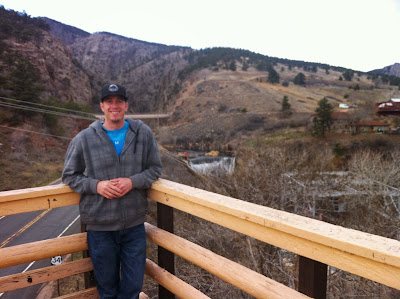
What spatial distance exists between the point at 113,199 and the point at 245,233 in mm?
1013

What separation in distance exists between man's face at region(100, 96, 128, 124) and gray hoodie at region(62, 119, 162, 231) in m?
0.10

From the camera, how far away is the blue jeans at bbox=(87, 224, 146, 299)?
215cm

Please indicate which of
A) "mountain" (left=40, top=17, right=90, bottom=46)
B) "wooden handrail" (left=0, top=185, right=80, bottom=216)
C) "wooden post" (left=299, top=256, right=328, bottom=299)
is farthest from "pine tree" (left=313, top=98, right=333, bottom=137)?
"mountain" (left=40, top=17, right=90, bottom=46)

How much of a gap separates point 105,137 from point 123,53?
5949 inches

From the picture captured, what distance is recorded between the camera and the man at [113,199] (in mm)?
2109

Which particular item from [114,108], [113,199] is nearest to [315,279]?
[113,199]

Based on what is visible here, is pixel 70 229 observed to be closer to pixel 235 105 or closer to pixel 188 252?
pixel 188 252

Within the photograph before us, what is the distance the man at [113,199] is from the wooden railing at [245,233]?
13cm

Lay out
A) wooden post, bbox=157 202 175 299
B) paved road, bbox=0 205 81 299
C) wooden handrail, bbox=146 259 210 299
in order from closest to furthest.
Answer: wooden handrail, bbox=146 259 210 299 → wooden post, bbox=157 202 175 299 → paved road, bbox=0 205 81 299

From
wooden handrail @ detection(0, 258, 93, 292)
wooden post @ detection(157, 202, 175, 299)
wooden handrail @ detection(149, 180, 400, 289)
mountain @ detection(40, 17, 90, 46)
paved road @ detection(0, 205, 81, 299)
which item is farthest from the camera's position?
mountain @ detection(40, 17, 90, 46)

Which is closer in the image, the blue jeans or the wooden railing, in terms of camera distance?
the wooden railing

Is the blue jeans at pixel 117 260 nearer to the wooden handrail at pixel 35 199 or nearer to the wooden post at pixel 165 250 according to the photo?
the wooden post at pixel 165 250

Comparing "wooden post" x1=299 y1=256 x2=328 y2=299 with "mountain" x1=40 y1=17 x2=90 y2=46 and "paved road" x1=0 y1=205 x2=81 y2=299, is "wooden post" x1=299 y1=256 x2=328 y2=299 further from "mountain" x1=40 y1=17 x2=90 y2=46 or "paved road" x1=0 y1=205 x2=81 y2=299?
"mountain" x1=40 y1=17 x2=90 y2=46

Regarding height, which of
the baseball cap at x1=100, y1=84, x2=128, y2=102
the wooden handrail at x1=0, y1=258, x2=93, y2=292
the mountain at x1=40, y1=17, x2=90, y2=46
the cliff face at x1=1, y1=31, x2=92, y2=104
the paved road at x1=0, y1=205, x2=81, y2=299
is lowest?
the paved road at x1=0, y1=205, x2=81, y2=299
